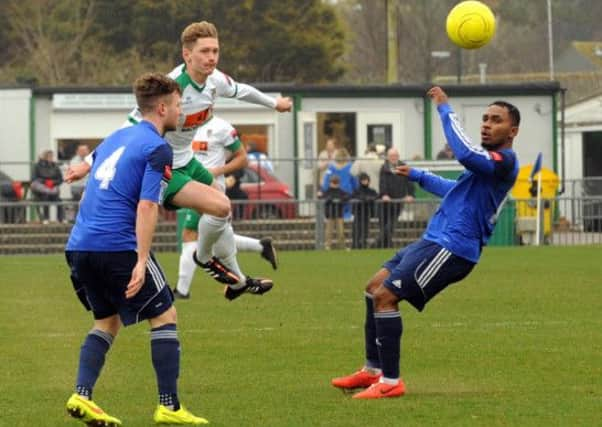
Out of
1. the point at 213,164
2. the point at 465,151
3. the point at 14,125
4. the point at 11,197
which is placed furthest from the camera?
the point at 14,125

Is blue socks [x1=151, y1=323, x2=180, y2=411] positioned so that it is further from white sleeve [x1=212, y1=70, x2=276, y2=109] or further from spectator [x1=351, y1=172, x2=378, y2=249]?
spectator [x1=351, y1=172, x2=378, y2=249]

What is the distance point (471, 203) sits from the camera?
367 inches

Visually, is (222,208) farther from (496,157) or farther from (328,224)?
(328,224)

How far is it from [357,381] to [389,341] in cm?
44

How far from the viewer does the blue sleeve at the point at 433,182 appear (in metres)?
9.78

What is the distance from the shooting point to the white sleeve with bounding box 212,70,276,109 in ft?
43.0

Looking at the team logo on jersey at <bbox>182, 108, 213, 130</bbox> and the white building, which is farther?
the white building

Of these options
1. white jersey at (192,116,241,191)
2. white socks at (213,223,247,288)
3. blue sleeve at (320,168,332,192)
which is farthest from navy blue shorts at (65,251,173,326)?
blue sleeve at (320,168,332,192)

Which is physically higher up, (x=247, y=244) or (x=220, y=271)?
(x=247, y=244)

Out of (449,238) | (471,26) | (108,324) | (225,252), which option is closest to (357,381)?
(449,238)

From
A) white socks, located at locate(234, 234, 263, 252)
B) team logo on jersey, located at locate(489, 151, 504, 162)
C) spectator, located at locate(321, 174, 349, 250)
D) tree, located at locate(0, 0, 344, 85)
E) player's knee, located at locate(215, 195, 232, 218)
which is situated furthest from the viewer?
tree, located at locate(0, 0, 344, 85)

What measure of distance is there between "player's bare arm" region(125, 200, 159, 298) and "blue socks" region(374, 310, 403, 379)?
1841 mm

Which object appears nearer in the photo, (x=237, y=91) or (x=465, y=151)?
(x=465, y=151)

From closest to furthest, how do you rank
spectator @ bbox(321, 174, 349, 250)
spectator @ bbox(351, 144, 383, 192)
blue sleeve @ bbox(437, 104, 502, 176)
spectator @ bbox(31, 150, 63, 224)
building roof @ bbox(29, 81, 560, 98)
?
blue sleeve @ bbox(437, 104, 502, 176)
spectator @ bbox(321, 174, 349, 250)
spectator @ bbox(351, 144, 383, 192)
spectator @ bbox(31, 150, 63, 224)
building roof @ bbox(29, 81, 560, 98)
